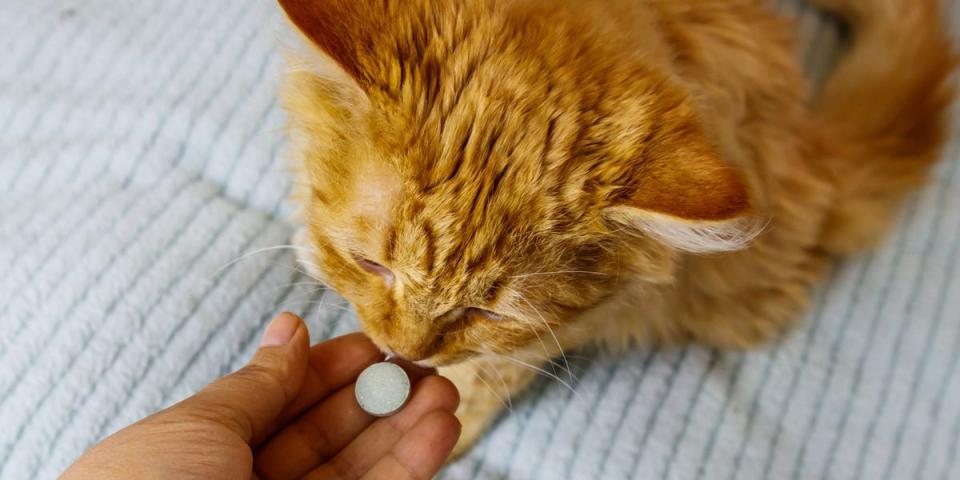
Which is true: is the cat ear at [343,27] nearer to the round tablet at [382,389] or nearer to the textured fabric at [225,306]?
the round tablet at [382,389]

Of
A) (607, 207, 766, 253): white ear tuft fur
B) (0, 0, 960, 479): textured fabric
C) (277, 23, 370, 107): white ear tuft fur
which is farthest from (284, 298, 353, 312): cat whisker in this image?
(607, 207, 766, 253): white ear tuft fur

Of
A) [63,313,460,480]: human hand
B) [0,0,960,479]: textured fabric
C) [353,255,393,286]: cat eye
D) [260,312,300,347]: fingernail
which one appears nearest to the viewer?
[63,313,460,480]: human hand

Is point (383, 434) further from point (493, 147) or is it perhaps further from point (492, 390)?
point (493, 147)

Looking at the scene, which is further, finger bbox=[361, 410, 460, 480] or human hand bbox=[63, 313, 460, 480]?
finger bbox=[361, 410, 460, 480]

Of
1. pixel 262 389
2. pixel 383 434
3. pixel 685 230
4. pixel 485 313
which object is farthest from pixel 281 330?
pixel 685 230

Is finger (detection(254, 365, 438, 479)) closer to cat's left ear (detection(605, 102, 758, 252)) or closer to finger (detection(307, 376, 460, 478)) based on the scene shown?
finger (detection(307, 376, 460, 478))
